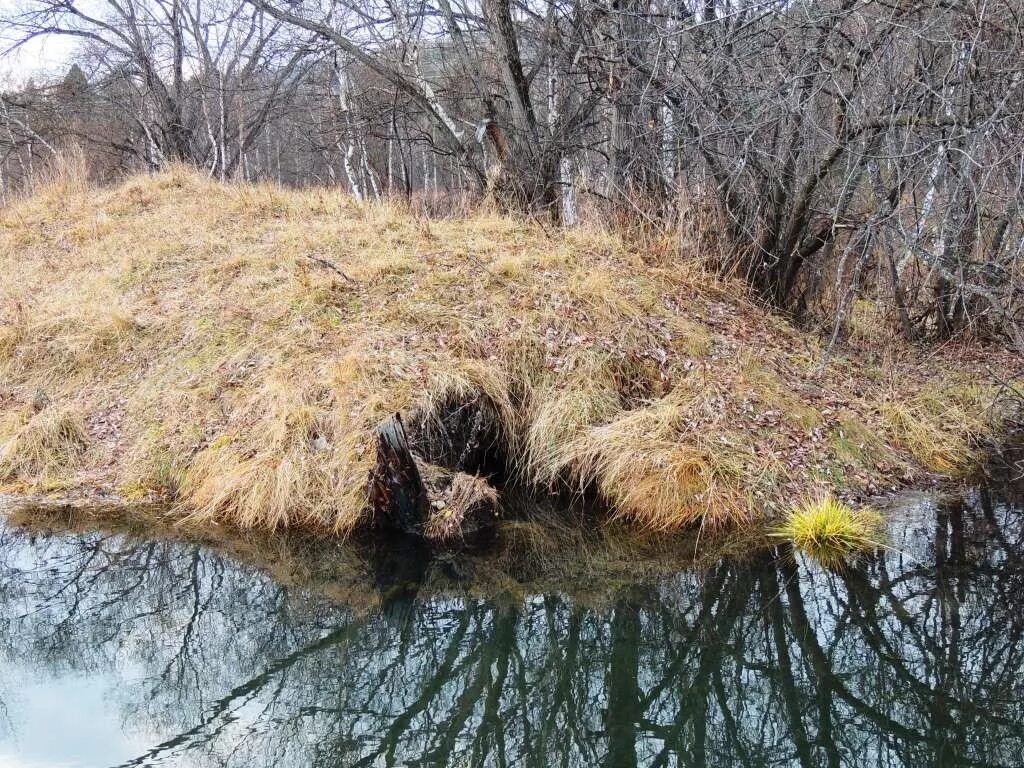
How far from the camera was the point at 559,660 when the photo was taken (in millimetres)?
4387

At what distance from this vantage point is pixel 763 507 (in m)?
5.73

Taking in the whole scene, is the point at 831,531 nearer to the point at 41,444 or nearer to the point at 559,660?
the point at 559,660

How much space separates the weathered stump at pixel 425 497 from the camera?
5.52 meters

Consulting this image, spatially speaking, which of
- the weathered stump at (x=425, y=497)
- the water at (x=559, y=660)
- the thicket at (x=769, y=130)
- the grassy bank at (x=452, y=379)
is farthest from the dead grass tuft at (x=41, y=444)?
the thicket at (x=769, y=130)

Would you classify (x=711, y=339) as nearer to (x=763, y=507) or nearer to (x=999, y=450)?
(x=763, y=507)

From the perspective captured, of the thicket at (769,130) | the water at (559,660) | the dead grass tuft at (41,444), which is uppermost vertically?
the thicket at (769,130)

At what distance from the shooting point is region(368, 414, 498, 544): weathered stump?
5516 millimetres

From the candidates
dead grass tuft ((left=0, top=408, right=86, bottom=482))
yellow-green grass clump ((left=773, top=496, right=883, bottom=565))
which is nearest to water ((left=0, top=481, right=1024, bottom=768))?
yellow-green grass clump ((left=773, top=496, right=883, bottom=565))

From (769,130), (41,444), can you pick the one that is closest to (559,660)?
(41,444)

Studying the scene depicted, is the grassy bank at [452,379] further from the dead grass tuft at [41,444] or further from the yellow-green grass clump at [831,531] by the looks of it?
the yellow-green grass clump at [831,531]

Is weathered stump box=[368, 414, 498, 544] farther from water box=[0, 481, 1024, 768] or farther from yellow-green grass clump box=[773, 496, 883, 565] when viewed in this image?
yellow-green grass clump box=[773, 496, 883, 565]

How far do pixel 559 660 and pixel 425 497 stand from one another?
5.61 ft

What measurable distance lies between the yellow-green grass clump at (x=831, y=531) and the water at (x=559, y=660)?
0.16 meters

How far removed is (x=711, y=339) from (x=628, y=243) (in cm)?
186
